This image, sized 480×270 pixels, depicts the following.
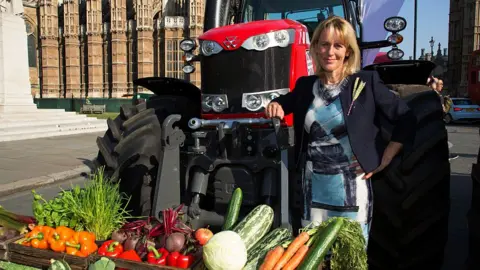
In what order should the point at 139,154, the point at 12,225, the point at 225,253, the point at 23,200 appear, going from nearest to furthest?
the point at 225,253
the point at 12,225
the point at 139,154
the point at 23,200

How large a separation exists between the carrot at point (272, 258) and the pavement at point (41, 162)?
213 inches

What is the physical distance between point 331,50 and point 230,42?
1237 mm

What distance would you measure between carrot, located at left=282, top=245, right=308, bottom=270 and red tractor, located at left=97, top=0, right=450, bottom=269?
0.50 m

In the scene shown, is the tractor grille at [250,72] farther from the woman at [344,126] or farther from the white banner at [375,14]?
the white banner at [375,14]

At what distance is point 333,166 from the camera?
2273 mm

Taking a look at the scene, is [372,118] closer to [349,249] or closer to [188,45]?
[349,249]

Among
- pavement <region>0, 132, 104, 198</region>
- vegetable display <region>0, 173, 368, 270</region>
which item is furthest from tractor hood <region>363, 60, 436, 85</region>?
pavement <region>0, 132, 104, 198</region>

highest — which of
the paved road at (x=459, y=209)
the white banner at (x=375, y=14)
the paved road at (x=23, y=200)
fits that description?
the white banner at (x=375, y=14)

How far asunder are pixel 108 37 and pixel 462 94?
39367 millimetres

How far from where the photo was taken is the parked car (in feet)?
69.5

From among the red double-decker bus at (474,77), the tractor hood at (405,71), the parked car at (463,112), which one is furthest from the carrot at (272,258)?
the red double-decker bus at (474,77)

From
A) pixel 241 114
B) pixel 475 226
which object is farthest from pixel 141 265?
pixel 475 226

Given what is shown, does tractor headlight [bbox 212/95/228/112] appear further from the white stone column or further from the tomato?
the white stone column

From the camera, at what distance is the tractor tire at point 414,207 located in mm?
2783
